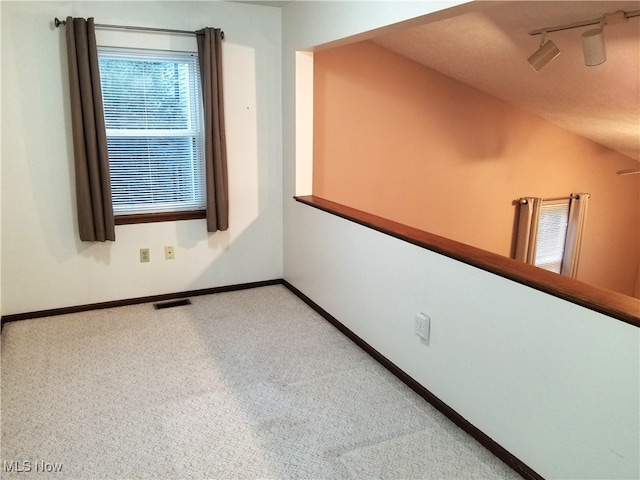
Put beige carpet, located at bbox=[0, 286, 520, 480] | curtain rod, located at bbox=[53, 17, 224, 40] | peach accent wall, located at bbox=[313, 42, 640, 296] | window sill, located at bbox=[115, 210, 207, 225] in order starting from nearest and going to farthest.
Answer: beige carpet, located at bbox=[0, 286, 520, 480]
curtain rod, located at bbox=[53, 17, 224, 40]
window sill, located at bbox=[115, 210, 207, 225]
peach accent wall, located at bbox=[313, 42, 640, 296]

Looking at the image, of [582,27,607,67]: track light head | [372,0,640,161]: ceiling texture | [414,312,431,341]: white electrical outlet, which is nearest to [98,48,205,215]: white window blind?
[372,0,640,161]: ceiling texture

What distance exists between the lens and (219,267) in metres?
3.71

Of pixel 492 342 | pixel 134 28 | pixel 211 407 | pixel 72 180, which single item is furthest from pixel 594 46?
pixel 72 180

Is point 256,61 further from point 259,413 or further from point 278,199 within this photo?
point 259,413

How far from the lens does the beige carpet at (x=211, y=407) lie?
1838mm

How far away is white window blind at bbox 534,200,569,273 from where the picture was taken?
5105mm

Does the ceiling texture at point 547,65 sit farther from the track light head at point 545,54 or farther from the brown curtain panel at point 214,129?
the brown curtain panel at point 214,129

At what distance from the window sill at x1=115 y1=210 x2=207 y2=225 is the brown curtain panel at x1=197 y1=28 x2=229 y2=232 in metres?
0.13

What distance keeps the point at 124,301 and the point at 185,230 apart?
2.26 feet

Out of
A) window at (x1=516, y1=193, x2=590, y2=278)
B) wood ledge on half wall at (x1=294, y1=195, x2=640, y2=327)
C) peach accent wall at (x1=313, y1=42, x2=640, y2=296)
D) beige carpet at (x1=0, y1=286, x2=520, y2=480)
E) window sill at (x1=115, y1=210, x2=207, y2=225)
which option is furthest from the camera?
window at (x1=516, y1=193, x2=590, y2=278)

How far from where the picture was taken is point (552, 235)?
5250mm

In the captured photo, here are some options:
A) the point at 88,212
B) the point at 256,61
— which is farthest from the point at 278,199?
the point at 88,212

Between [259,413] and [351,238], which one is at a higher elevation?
[351,238]

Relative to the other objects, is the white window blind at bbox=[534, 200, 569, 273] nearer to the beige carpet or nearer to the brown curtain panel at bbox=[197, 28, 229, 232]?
the beige carpet
